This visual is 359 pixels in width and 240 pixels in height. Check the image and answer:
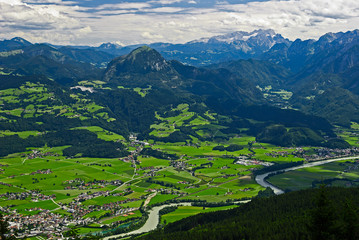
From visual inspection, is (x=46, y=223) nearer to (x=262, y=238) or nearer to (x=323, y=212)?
(x=262, y=238)

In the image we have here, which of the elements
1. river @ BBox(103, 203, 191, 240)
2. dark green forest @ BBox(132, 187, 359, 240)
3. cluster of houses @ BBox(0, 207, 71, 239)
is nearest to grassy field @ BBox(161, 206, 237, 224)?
river @ BBox(103, 203, 191, 240)

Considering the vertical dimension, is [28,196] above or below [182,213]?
below

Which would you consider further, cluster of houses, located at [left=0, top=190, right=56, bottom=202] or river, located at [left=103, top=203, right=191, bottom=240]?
cluster of houses, located at [left=0, top=190, right=56, bottom=202]

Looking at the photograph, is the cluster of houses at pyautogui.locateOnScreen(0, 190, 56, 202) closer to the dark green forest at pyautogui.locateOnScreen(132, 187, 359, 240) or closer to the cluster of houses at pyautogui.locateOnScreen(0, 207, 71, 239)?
the cluster of houses at pyautogui.locateOnScreen(0, 207, 71, 239)

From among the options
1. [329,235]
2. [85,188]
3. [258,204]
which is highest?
[329,235]

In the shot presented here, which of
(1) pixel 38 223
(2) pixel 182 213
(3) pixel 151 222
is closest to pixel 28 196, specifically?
(1) pixel 38 223

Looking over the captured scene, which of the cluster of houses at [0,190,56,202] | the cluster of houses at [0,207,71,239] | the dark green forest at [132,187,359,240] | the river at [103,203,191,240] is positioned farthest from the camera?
the cluster of houses at [0,190,56,202]

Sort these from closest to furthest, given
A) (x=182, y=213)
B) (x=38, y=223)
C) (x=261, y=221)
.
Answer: (x=261, y=221) < (x=38, y=223) < (x=182, y=213)

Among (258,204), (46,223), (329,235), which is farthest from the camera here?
(46,223)

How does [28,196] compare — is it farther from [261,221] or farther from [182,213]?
[261,221]

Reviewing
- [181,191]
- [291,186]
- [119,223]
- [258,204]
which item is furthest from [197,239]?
[291,186]

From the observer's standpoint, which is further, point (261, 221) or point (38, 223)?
point (38, 223)
